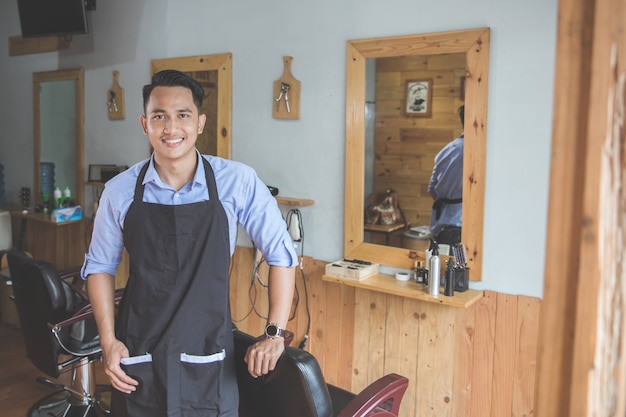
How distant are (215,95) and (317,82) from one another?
71 cm

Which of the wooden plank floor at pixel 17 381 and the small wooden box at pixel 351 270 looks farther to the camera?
the wooden plank floor at pixel 17 381

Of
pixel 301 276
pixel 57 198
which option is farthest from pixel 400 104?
pixel 57 198

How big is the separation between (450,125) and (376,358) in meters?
1.18

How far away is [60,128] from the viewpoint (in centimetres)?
436

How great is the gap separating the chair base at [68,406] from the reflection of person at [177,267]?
4.57 ft

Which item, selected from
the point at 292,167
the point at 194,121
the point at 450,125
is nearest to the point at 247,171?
the point at 194,121

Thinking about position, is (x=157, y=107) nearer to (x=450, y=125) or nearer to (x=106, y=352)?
(x=106, y=352)

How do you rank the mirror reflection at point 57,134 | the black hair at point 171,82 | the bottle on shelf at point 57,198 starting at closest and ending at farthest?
the black hair at point 171,82, the bottle on shelf at point 57,198, the mirror reflection at point 57,134

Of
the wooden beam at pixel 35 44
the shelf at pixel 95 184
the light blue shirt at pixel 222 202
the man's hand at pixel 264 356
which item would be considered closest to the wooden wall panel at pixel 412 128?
the light blue shirt at pixel 222 202

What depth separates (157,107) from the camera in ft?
5.60

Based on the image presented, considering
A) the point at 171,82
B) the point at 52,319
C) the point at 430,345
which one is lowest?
the point at 430,345

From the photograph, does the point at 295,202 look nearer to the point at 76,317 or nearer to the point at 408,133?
the point at 408,133

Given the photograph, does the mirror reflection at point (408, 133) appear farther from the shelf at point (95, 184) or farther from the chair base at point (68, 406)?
the shelf at point (95, 184)

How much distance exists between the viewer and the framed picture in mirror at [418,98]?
2572 mm
